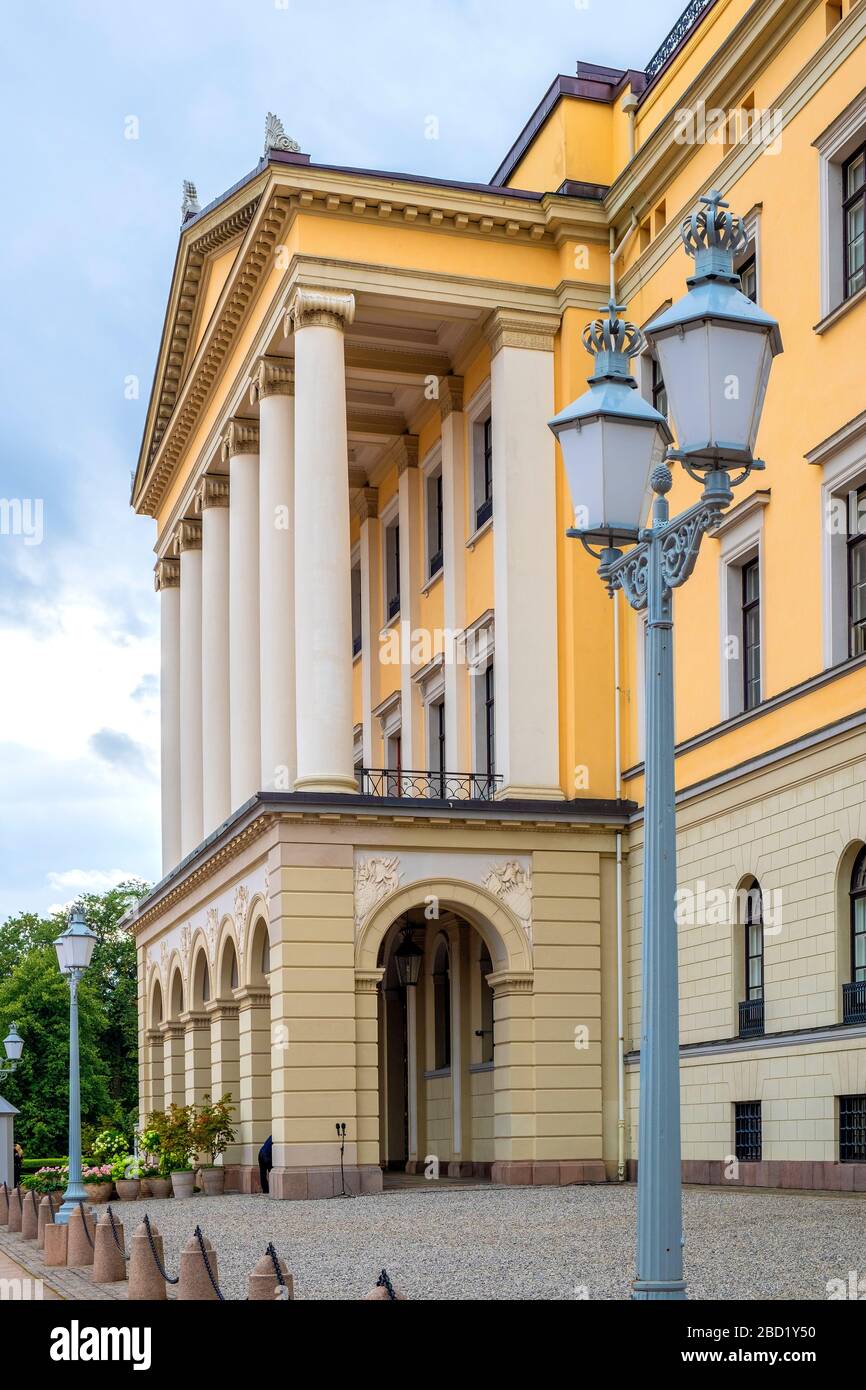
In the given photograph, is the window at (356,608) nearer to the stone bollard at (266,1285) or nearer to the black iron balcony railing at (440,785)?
the black iron balcony railing at (440,785)

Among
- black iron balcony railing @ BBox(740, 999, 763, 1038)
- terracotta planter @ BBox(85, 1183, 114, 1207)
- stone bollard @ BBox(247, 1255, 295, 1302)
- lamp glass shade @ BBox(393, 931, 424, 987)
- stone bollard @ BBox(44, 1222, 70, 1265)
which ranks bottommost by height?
terracotta planter @ BBox(85, 1183, 114, 1207)

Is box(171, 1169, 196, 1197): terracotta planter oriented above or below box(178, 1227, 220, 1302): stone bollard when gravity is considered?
below

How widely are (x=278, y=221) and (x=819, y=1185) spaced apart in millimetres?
18289

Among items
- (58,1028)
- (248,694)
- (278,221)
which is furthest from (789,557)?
(58,1028)

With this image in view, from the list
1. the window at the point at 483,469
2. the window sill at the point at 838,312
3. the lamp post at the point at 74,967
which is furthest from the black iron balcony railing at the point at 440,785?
the window sill at the point at 838,312

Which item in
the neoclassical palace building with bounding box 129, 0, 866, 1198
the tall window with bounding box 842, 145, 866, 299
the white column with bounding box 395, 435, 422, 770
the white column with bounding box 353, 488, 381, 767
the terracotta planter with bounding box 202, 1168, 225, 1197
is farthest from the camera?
the white column with bounding box 353, 488, 381, 767

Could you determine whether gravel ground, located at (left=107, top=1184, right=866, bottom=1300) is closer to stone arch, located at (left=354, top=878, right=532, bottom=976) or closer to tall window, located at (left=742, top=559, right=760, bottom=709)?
stone arch, located at (left=354, top=878, right=532, bottom=976)

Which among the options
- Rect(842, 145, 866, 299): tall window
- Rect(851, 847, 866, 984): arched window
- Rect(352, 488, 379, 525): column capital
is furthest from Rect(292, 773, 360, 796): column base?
Rect(352, 488, 379, 525): column capital

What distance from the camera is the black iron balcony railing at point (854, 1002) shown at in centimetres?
2312

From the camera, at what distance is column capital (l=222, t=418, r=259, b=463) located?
37094 millimetres

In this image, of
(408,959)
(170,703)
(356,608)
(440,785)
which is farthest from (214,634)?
(408,959)

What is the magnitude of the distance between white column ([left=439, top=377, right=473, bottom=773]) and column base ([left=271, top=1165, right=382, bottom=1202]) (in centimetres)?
875

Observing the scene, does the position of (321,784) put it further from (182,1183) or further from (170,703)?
(170,703)

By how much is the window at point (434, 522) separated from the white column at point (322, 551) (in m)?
6.60
